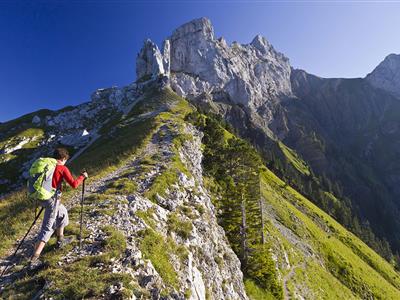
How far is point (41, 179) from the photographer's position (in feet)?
33.6

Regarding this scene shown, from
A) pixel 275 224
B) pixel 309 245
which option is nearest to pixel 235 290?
pixel 275 224

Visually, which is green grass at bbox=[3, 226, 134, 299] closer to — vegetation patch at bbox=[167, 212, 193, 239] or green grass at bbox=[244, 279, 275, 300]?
vegetation patch at bbox=[167, 212, 193, 239]

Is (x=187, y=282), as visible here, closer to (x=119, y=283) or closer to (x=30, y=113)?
(x=119, y=283)

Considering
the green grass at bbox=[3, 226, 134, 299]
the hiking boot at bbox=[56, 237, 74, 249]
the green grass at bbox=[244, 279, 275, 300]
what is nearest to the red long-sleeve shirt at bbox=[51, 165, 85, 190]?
the hiking boot at bbox=[56, 237, 74, 249]

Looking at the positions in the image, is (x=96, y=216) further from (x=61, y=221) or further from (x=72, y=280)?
(x=72, y=280)

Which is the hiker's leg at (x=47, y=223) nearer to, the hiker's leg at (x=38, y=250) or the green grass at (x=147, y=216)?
the hiker's leg at (x=38, y=250)

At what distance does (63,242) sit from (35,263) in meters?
1.36

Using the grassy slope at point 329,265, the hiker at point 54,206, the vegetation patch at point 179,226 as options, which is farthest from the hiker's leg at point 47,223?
the grassy slope at point 329,265

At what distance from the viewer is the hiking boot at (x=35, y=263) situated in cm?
1026

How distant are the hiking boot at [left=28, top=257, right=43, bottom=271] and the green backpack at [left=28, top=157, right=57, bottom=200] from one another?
2613 mm

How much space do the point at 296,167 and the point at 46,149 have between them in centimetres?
15634

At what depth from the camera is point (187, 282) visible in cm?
1359

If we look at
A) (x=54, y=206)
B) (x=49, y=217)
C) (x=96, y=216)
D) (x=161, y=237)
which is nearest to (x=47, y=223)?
(x=49, y=217)

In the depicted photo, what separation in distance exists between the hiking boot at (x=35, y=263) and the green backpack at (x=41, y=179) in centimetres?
261
